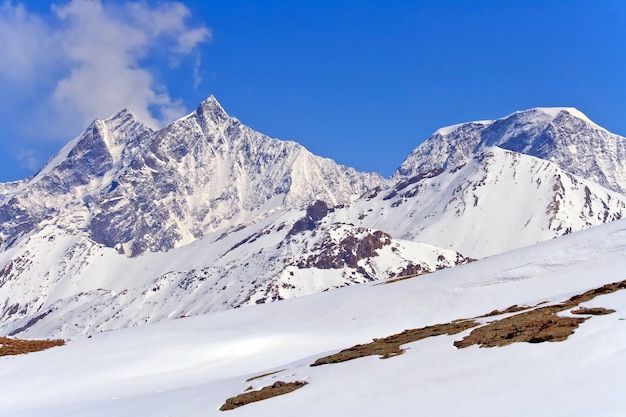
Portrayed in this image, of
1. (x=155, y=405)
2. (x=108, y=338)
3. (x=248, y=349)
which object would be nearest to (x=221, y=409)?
(x=155, y=405)

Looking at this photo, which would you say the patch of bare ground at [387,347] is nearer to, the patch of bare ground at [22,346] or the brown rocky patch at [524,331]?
the brown rocky patch at [524,331]

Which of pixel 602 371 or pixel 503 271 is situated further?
pixel 503 271

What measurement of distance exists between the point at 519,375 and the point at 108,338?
32403 mm

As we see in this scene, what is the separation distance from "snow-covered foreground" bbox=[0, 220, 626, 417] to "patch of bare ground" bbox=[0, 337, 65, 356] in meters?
1.90

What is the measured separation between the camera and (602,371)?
20266mm

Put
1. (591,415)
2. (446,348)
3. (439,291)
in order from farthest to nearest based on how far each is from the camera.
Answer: (439,291)
(446,348)
(591,415)

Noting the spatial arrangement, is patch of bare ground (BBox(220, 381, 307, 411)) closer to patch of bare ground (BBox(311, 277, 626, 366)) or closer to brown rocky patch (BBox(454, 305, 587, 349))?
patch of bare ground (BBox(311, 277, 626, 366))

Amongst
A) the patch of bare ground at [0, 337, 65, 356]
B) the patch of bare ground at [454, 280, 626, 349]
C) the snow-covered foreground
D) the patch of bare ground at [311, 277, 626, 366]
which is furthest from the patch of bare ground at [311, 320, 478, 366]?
the patch of bare ground at [0, 337, 65, 356]

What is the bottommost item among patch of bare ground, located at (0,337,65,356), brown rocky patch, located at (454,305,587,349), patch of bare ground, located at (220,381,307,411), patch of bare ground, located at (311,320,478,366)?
patch of bare ground, located at (220,381,307,411)

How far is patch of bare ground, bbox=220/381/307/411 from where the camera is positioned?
25688 millimetres

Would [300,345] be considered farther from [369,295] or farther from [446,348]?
[446,348]

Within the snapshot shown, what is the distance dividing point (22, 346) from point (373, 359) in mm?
27577

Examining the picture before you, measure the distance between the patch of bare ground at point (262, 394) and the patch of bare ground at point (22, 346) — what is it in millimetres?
22721

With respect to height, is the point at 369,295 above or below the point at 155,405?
above
